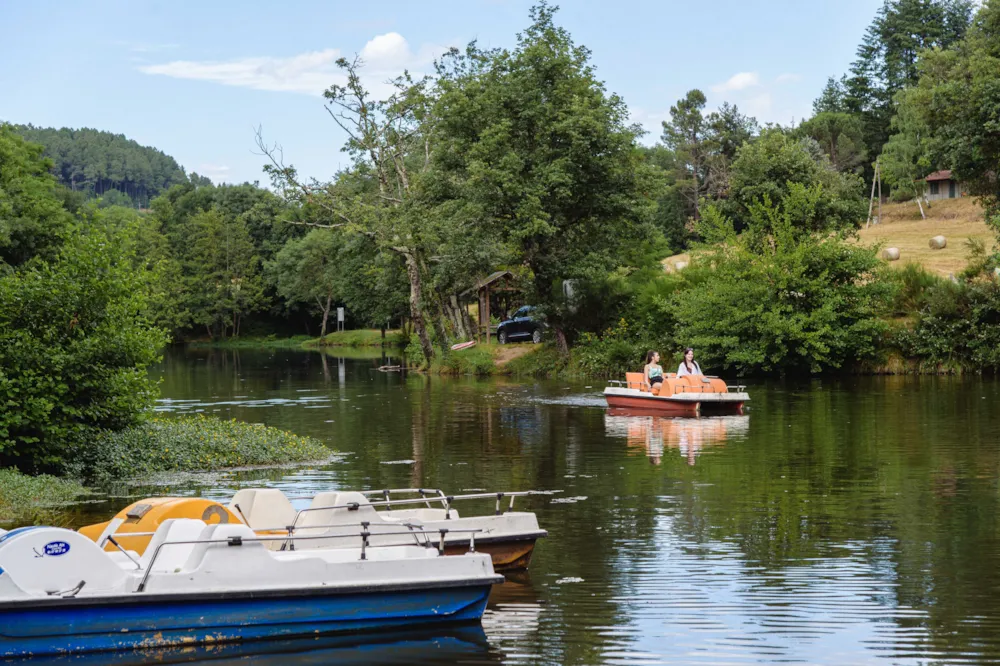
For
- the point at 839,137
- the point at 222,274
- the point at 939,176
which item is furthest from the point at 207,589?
the point at 222,274

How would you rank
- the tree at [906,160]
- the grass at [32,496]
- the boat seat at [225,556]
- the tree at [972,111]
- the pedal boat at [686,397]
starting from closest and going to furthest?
1. the boat seat at [225,556]
2. the grass at [32,496]
3. the pedal boat at [686,397]
4. the tree at [972,111]
5. the tree at [906,160]

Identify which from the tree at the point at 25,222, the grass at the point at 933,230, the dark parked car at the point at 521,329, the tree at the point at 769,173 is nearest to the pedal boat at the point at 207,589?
the tree at the point at 25,222

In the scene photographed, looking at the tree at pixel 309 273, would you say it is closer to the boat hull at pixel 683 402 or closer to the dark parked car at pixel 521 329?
the dark parked car at pixel 521 329

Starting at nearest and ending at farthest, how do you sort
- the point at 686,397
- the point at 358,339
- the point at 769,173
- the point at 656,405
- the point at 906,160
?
the point at 686,397
the point at 656,405
the point at 769,173
the point at 906,160
the point at 358,339

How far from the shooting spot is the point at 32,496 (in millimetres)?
17297

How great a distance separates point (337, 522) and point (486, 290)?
52.0 m

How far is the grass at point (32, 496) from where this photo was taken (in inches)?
→ 630

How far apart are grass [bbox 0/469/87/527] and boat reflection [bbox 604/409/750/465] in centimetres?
1074

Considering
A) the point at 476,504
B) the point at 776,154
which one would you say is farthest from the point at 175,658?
the point at 776,154

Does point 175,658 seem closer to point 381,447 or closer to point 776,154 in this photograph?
point 381,447

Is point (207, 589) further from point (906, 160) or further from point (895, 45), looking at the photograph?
point (895, 45)

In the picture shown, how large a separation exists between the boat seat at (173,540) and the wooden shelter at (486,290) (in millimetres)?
50225

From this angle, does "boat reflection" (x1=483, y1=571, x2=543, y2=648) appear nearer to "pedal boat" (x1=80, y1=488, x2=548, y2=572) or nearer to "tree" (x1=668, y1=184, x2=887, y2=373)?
"pedal boat" (x1=80, y1=488, x2=548, y2=572)

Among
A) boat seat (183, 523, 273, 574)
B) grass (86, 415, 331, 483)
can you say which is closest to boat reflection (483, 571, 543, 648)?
boat seat (183, 523, 273, 574)
